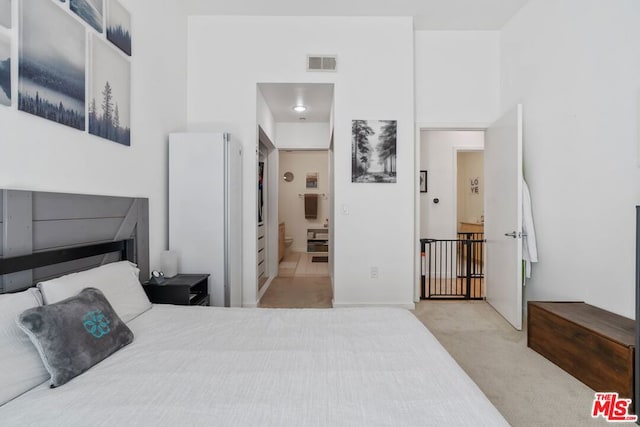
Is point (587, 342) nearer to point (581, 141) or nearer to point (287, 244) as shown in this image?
point (581, 141)

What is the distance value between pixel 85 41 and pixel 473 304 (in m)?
4.17

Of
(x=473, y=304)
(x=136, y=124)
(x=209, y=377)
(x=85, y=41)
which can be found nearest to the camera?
(x=209, y=377)

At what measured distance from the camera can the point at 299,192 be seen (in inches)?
305

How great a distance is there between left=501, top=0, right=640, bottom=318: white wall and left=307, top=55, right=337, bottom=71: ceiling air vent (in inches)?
76.2

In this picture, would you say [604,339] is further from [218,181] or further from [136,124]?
[136,124]

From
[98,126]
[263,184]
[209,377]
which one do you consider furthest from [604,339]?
[263,184]

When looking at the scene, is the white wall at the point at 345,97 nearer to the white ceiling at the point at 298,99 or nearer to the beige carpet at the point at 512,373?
the white ceiling at the point at 298,99

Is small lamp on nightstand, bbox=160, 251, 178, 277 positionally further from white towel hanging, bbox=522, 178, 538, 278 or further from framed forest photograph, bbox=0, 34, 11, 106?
white towel hanging, bbox=522, 178, 538, 278

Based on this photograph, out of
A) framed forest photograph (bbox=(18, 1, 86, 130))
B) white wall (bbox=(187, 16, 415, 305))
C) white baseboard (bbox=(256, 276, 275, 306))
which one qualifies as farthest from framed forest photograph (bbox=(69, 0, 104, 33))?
white baseboard (bbox=(256, 276, 275, 306))

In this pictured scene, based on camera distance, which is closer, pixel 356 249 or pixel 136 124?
pixel 136 124

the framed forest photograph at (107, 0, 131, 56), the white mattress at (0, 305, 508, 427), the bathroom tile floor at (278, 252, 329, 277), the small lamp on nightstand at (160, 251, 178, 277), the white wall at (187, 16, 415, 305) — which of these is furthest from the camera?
the bathroom tile floor at (278, 252, 329, 277)

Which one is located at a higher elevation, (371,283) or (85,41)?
(85,41)

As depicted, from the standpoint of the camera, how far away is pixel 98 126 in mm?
1884

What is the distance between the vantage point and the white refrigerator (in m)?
2.66
